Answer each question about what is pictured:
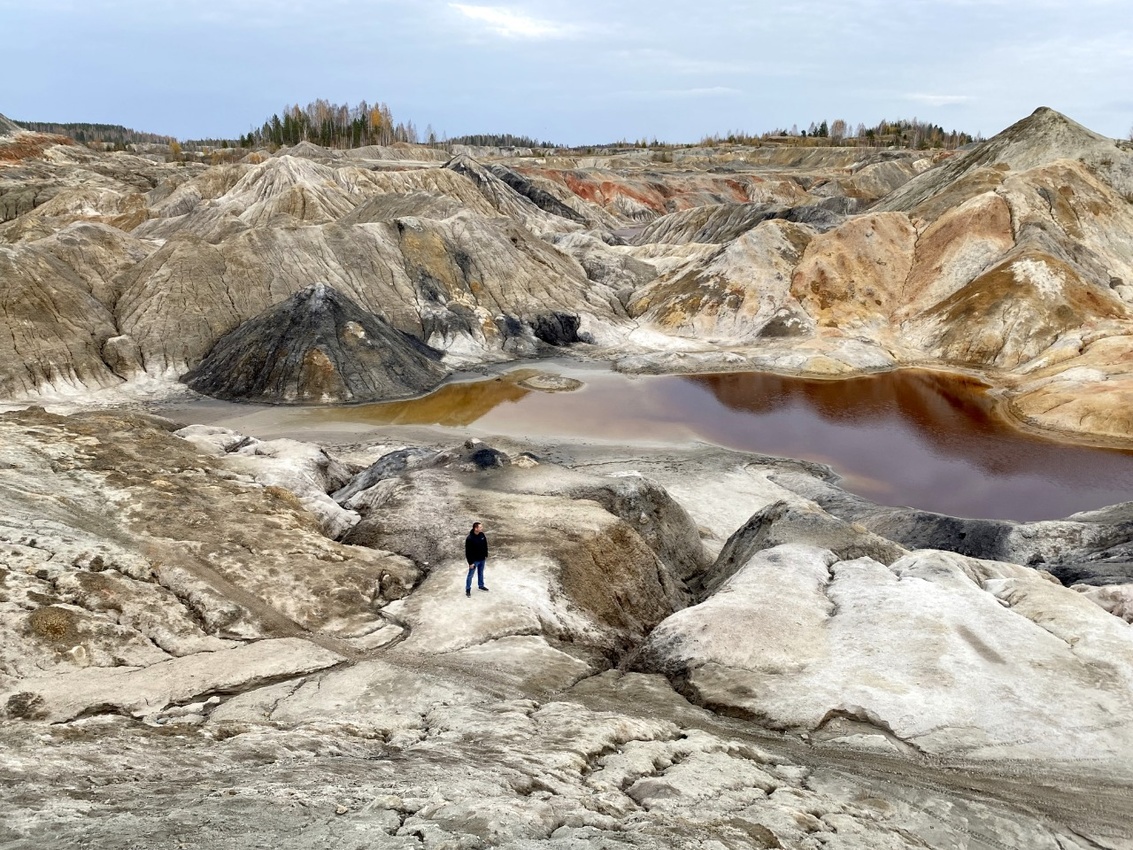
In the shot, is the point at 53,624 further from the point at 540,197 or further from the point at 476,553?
the point at 540,197

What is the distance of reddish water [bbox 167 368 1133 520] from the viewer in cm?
2828

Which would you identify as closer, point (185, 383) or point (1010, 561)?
point (1010, 561)

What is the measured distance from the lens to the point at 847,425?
35.8 meters

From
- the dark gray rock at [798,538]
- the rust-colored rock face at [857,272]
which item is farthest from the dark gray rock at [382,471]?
the rust-colored rock face at [857,272]

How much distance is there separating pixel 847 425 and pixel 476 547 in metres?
26.4

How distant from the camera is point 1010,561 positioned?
70.2 ft

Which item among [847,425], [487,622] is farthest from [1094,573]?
[847,425]

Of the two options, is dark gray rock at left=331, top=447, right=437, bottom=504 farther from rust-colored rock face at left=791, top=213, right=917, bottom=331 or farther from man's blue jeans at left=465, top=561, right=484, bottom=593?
rust-colored rock face at left=791, top=213, right=917, bottom=331

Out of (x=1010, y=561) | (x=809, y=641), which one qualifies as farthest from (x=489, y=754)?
(x=1010, y=561)

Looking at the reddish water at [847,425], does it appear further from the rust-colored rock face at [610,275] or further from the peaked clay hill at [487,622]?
the rust-colored rock face at [610,275]

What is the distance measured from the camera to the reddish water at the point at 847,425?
28.3 m

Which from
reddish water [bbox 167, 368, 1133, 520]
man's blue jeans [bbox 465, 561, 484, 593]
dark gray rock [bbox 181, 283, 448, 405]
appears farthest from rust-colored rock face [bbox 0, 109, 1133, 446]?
man's blue jeans [bbox 465, 561, 484, 593]

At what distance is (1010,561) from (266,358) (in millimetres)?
33976

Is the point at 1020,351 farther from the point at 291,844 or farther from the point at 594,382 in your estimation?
the point at 291,844
